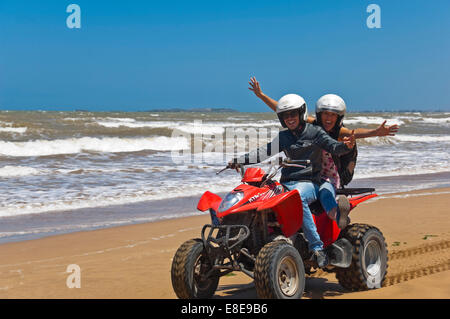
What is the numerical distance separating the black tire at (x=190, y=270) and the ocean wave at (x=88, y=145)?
18350mm

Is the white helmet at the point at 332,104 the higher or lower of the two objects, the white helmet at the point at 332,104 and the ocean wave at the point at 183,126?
the higher

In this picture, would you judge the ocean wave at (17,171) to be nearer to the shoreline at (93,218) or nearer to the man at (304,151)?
the shoreline at (93,218)

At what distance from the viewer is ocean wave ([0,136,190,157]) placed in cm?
2395

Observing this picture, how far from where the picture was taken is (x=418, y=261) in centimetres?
639

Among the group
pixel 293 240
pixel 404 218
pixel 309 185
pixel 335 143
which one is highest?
pixel 335 143

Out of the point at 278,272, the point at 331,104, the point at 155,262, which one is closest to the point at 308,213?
the point at 278,272

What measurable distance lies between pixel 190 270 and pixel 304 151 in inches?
55.4

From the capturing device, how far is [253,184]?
4.95m

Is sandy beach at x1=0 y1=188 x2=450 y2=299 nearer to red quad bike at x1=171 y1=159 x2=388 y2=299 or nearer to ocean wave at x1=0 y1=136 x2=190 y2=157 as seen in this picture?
red quad bike at x1=171 y1=159 x2=388 y2=299

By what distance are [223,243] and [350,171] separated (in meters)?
1.62

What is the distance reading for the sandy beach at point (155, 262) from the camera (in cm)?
549

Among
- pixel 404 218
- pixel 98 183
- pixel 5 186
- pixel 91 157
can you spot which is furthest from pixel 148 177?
pixel 404 218

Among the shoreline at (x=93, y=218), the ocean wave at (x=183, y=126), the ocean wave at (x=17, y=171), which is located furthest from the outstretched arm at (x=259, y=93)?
the ocean wave at (x=183, y=126)
